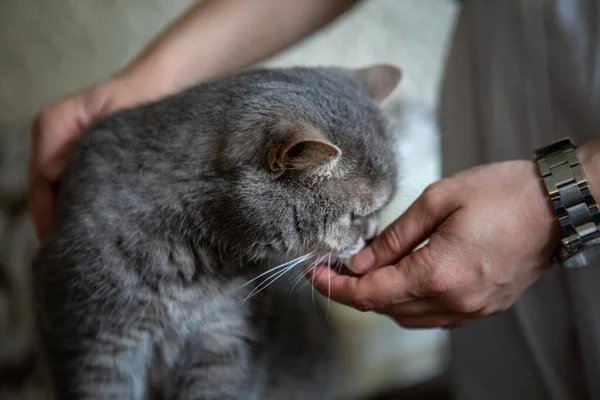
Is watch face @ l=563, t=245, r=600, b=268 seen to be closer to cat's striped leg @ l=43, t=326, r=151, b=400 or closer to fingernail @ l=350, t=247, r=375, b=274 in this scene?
fingernail @ l=350, t=247, r=375, b=274

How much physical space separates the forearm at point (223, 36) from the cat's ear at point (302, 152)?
1.39 feet

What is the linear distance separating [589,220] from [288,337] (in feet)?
1.84

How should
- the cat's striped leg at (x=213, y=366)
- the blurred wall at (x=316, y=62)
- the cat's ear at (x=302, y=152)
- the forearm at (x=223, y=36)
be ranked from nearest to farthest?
1. the cat's ear at (x=302, y=152)
2. the cat's striped leg at (x=213, y=366)
3. the forearm at (x=223, y=36)
4. the blurred wall at (x=316, y=62)

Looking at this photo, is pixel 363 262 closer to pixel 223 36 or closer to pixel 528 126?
pixel 528 126

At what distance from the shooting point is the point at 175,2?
1610 millimetres

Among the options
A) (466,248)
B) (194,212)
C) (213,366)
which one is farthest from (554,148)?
(213,366)

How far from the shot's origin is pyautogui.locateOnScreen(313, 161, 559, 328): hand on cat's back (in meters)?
0.68

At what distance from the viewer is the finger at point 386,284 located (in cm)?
70

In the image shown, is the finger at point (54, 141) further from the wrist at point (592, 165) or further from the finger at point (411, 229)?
the wrist at point (592, 165)

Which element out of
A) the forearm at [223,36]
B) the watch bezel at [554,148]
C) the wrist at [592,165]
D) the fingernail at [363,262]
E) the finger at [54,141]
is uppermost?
the forearm at [223,36]

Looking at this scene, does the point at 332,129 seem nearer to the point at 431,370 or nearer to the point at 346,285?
the point at 346,285

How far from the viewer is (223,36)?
3.45ft

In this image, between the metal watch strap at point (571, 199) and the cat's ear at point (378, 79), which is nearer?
the metal watch strap at point (571, 199)

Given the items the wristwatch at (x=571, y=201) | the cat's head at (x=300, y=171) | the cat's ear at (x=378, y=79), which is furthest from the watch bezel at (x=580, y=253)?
the cat's ear at (x=378, y=79)
